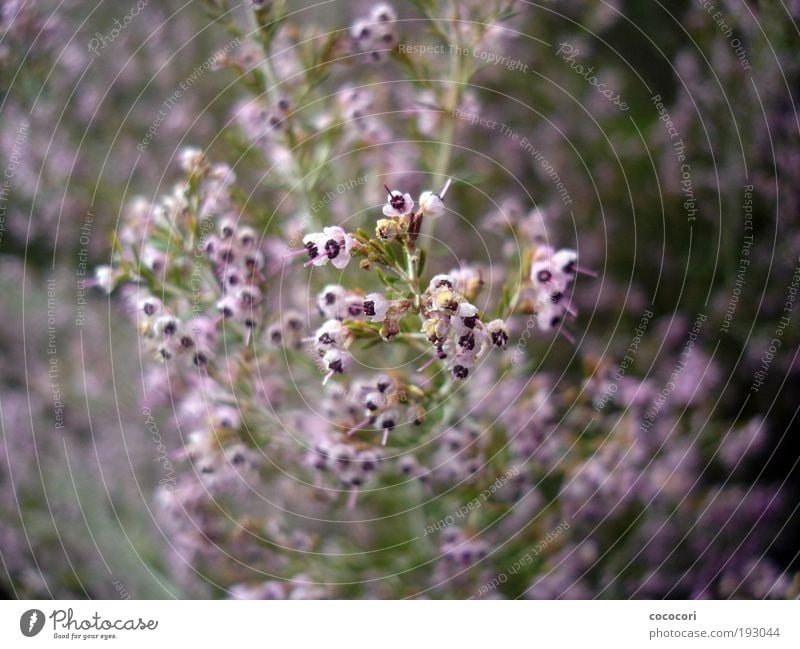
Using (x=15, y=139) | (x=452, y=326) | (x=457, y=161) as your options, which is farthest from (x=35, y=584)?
(x=457, y=161)

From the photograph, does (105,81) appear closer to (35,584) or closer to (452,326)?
(35,584)

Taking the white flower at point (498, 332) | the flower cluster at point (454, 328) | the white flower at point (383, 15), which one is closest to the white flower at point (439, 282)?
the flower cluster at point (454, 328)

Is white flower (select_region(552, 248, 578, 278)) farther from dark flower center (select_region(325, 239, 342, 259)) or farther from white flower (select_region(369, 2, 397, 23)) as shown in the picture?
white flower (select_region(369, 2, 397, 23))
